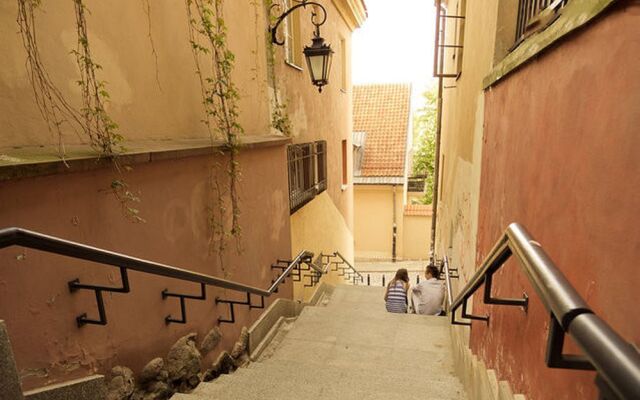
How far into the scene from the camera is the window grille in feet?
7.07

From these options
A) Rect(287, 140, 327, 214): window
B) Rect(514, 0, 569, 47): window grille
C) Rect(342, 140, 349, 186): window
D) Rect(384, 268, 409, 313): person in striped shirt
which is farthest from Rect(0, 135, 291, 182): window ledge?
Rect(342, 140, 349, 186): window

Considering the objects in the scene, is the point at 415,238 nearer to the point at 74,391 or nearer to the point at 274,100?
the point at 274,100

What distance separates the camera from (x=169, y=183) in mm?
2854

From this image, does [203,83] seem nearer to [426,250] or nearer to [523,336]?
[523,336]

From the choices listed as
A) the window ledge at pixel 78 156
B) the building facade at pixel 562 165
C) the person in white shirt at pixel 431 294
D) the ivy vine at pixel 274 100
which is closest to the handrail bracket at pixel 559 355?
the building facade at pixel 562 165

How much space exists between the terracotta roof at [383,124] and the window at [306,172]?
A: 788 cm

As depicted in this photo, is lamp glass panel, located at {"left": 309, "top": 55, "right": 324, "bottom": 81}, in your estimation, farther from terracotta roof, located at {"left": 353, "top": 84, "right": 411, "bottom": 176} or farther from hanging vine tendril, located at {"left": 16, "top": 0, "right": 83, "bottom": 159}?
terracotta roof, located at {"left": 353, "top": 84, "right": 411, "bottom": 176}

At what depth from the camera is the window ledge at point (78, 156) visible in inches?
66.6

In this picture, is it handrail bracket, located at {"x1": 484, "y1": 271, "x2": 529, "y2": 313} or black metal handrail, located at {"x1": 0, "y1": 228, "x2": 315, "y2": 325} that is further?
handrail bracket, located at {"x1": 484, "y1": 271, "x2": 529, "y2": 313}

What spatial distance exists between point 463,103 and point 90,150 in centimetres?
486

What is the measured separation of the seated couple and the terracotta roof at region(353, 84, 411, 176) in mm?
9648

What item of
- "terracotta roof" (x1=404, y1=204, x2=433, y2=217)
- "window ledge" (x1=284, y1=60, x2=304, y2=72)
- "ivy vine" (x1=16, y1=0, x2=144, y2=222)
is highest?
"window ledge" (x1=284, y1=60, x2=304, y2=72)

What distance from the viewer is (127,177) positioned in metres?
2.40

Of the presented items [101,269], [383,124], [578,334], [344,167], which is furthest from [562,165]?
[383,124]
